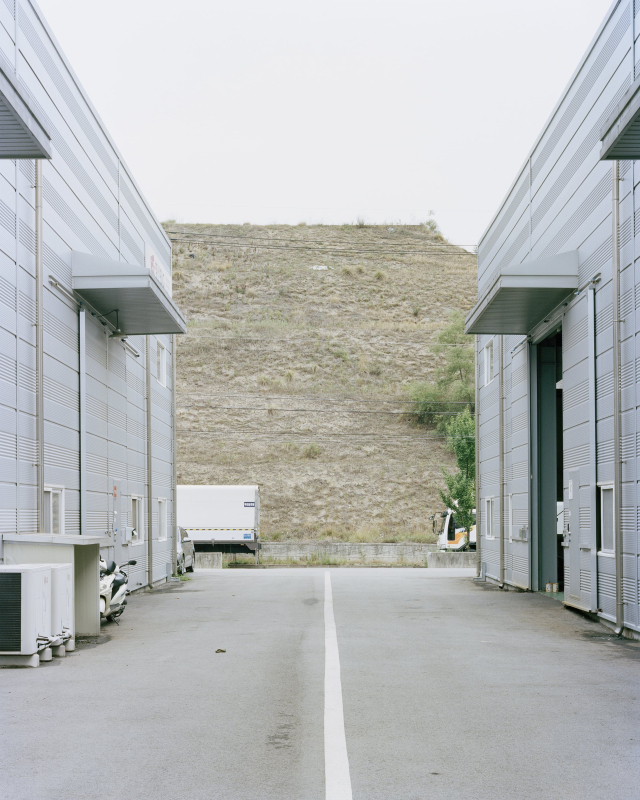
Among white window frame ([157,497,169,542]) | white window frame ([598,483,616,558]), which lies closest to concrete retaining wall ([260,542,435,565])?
white window frame ([157,497,169,542])

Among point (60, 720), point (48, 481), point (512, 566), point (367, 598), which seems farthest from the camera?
point (512, 566)

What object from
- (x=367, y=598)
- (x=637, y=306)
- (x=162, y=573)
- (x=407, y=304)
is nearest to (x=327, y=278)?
(x=407, y=304)

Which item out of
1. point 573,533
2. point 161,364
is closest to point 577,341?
point 573,533

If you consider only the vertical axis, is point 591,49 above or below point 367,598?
above

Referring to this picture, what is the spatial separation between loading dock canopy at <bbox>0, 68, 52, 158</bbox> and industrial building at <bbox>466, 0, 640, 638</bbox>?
19.2ft

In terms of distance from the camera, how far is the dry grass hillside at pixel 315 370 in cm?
5355

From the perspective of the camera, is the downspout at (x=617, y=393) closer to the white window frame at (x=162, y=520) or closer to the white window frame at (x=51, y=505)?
the white window frame at (x=51, y=505)

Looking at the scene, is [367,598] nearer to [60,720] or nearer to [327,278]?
[60,720]

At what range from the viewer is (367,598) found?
1852cm

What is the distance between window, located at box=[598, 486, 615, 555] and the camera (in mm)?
13984

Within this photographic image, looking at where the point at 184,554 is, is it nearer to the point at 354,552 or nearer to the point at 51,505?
the point at 354,552

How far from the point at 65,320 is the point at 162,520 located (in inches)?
418

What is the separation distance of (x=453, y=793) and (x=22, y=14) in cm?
1276

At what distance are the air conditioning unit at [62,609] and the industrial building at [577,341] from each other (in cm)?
754
